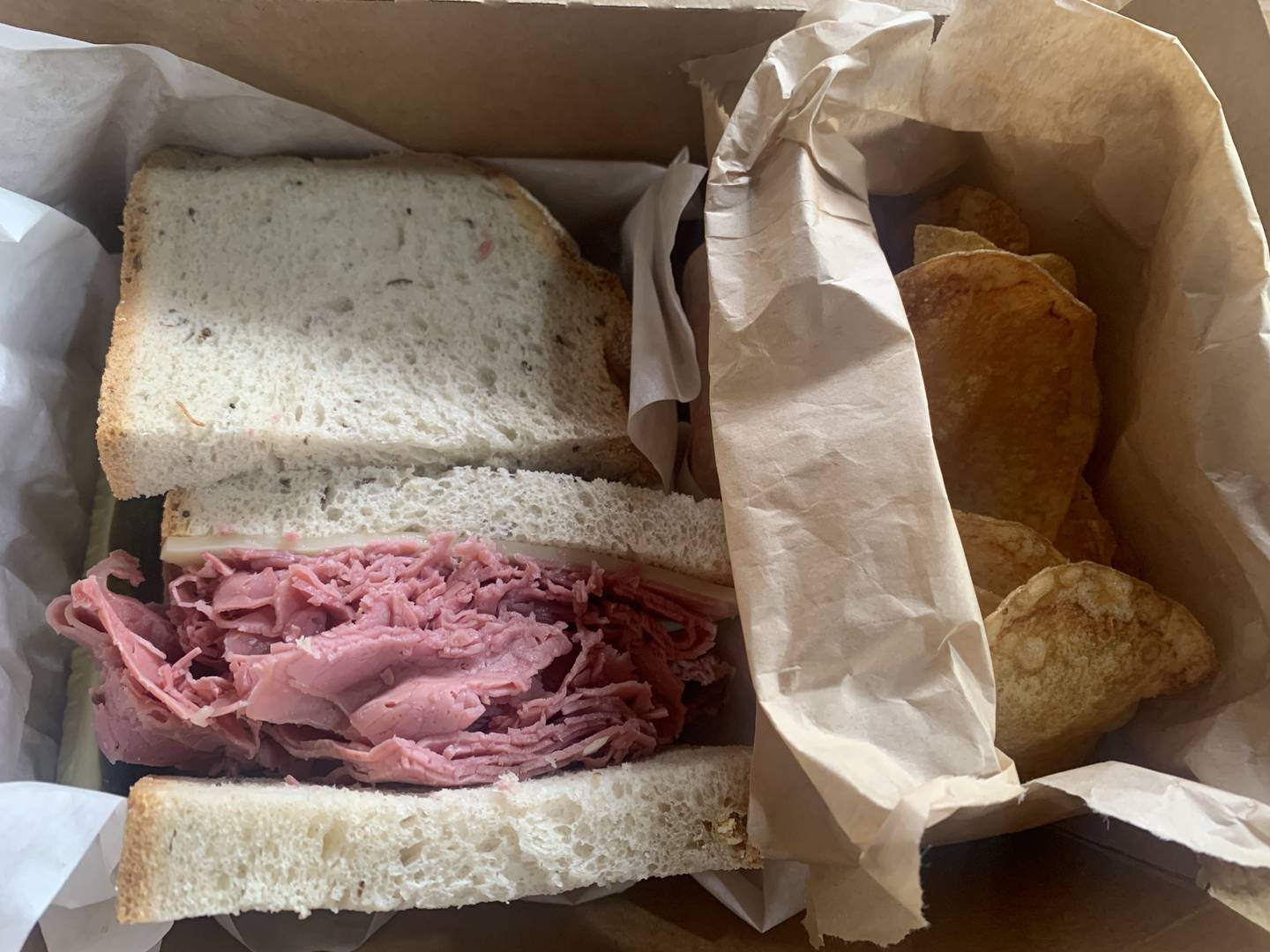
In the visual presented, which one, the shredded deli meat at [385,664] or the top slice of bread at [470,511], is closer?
the shredded deli meat at [385,664]

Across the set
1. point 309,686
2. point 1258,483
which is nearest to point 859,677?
point 1258,483

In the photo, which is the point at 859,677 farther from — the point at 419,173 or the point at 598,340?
the point at 419,173

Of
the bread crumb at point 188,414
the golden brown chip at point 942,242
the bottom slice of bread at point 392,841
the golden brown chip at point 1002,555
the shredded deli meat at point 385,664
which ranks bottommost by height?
the bottom slice of bread at point 392,841

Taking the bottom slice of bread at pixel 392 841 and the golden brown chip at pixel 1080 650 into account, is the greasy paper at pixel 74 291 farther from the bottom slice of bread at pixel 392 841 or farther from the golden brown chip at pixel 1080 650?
the golden brown chip at pixel 1080 650

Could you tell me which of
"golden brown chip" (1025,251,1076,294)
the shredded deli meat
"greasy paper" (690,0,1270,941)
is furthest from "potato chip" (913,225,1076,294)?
the shredded deli meat

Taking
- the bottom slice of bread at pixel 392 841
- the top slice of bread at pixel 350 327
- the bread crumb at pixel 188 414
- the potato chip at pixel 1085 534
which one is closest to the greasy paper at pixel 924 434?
the potato chip at pixel 1085 534

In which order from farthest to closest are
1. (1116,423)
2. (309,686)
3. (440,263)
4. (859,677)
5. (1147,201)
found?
(440,263) < (1116,423) < (1147,201) < (309,686) < (859,677)
